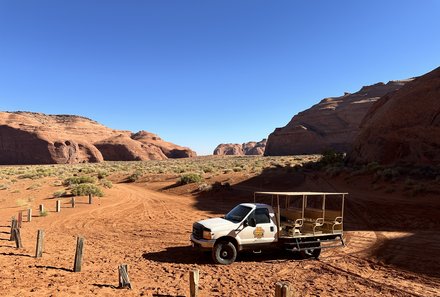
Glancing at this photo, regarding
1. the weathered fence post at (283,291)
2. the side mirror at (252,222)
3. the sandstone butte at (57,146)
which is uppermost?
the sandstone butte at (57,146)

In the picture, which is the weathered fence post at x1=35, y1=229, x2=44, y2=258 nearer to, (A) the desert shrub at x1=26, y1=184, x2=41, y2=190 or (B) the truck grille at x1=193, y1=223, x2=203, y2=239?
(B) the truck grille at x1=193, y1=223, x2=203, y2=239

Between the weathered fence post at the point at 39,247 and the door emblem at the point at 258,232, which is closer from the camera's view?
the door emblem at the point at 258,232


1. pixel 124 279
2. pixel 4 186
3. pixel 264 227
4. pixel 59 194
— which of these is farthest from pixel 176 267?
pixel 4 186

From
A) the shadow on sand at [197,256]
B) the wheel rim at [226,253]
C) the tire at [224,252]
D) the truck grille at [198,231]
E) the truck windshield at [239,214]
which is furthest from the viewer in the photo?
the shadow on sand at [197,256]

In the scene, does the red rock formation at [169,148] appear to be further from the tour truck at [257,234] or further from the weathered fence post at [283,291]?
the weathered fence post at [283,291]

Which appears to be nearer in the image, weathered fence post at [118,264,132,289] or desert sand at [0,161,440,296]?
weathered fence post at [118,264,132,289]

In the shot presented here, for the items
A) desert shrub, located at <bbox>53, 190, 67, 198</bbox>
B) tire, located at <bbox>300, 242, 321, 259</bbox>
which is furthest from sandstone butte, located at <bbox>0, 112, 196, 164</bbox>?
tire, located at <bbox>300, 242, 321, 259</bbox>

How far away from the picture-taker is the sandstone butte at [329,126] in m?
96.9

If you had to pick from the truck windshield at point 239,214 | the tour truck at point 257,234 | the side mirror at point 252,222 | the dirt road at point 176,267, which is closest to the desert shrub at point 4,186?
the dirt road at point 176,267

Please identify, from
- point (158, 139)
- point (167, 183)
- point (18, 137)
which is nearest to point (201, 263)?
point (167, 183)

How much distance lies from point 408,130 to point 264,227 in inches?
1198

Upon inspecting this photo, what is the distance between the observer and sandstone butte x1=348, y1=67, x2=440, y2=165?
1254 inches

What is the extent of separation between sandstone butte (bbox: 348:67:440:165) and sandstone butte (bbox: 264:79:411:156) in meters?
51.4

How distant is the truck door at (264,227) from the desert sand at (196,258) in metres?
0.89
